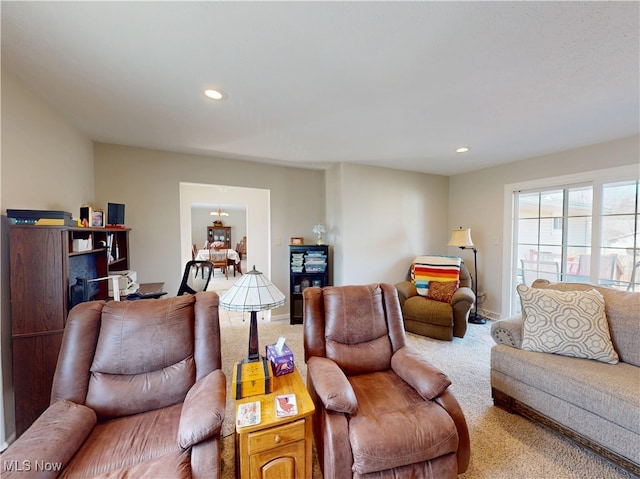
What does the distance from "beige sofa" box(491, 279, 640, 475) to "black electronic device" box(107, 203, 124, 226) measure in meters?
3.81

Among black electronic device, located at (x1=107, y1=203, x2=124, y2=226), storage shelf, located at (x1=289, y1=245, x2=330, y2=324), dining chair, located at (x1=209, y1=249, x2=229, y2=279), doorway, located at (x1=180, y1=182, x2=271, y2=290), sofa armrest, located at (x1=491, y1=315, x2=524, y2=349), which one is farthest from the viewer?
dining chair, located at (x1=209, y1=249, x2=229, y2=279)

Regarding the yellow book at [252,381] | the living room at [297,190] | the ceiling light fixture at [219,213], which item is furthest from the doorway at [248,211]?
the ceiling light fixture at [219,213]

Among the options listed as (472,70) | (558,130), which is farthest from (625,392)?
(558,130)

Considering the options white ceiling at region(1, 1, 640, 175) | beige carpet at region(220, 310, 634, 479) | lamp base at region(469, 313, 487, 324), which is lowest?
beige carpet at region(220, 310, 634, 479)

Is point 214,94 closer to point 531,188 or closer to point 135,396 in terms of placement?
point 135,396

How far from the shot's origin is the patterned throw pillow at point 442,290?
3340 millimetres

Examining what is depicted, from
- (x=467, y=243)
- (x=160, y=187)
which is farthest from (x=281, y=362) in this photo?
(x=467, y=243)

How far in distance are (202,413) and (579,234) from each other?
4444 millimetres

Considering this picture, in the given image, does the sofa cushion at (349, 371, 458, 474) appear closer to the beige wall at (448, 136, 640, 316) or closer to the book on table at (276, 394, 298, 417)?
the book on table at (276, 394, 298, 417)

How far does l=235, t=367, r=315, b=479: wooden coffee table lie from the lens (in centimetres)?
112

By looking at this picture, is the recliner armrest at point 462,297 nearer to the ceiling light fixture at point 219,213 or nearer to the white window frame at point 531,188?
the white window frame at point 531,188

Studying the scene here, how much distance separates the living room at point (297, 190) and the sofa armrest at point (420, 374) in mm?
2130

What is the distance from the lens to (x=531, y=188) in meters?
3.56

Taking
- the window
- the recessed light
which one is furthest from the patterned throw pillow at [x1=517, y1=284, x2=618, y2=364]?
the recessed light
